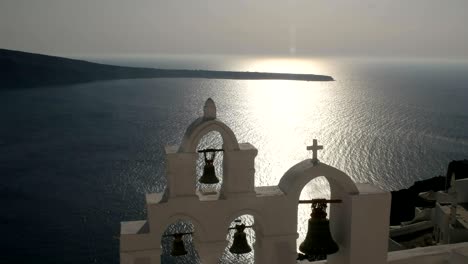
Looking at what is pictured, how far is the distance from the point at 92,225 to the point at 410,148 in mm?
44625

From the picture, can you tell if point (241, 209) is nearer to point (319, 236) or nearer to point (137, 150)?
point (319, 236)

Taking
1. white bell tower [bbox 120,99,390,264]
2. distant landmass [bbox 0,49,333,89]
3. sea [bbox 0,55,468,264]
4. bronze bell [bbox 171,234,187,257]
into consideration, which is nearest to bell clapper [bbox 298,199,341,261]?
white bell tower [bbox 120,99,390,264]

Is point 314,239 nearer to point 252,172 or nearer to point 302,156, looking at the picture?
point 252,172

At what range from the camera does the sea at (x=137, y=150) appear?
3334 cm

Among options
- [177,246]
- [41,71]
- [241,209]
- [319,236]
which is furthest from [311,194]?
[41,71]

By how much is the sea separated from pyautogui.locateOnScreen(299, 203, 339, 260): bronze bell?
23943 mm

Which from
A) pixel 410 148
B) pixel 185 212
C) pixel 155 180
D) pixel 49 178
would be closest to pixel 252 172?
pixel 185 212

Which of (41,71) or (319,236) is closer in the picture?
(319,236)

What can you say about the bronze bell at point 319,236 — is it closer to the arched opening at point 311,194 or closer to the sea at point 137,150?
the sea at point 137,150

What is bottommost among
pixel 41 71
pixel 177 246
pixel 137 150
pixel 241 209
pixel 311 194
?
pixel 311 194

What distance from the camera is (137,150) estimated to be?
186ft

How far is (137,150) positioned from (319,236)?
2067 inches

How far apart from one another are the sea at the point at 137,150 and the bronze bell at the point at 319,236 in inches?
943

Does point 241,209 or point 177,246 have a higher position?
point 241,209
